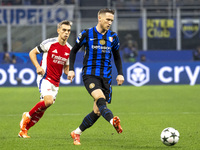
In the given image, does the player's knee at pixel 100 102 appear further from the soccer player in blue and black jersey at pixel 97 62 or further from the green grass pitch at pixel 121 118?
the green grass pitch at pixel 121 118

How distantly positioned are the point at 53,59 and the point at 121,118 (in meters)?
3.14

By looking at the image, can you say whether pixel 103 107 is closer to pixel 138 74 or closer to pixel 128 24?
pixel 138 74

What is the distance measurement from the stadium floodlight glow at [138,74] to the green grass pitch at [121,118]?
1.49m

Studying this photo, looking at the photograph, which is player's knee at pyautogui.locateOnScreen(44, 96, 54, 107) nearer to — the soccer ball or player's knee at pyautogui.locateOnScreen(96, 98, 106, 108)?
player's knee at pyautogui.locateOnScreen(96, 98, 106, 108)

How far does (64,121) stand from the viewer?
33.3 ft

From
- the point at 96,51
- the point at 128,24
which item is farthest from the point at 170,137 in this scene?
the point at 128,24

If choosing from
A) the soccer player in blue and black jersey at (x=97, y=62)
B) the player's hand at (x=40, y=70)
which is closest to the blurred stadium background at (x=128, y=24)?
the player's hand at (x=40, y=70)

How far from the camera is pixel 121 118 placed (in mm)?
10578

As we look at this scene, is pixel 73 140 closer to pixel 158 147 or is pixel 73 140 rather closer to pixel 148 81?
pixel 158 147

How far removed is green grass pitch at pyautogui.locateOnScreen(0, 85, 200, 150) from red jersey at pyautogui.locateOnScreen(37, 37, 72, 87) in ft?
3.13

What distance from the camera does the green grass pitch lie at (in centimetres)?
692

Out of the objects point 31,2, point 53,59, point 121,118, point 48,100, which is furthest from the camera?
point 31,2

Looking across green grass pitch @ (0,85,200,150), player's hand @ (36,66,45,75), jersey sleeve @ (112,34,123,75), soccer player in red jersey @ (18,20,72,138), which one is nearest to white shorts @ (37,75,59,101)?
soccer player in red jersey @ (18,20,72,138)

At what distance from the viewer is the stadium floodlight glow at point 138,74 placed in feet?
68.0
